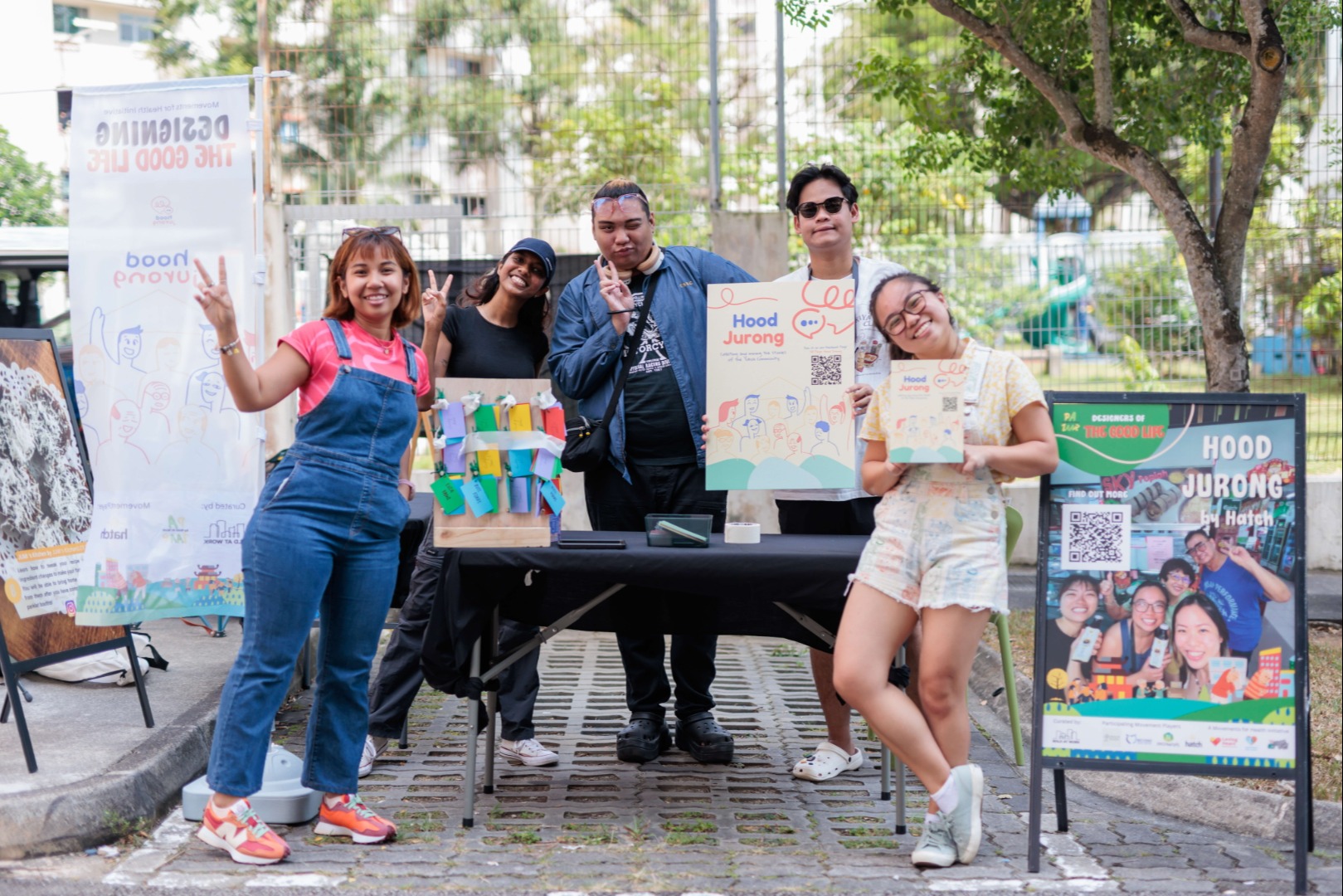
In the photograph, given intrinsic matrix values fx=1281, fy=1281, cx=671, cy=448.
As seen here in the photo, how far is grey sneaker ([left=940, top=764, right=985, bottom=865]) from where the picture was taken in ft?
12.7

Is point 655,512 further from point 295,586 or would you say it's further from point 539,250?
point 295,586

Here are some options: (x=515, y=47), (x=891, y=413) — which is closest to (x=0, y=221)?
(x=515, y=47)

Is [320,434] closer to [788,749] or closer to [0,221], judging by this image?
[788,749]

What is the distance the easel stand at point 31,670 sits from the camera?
14.5ft

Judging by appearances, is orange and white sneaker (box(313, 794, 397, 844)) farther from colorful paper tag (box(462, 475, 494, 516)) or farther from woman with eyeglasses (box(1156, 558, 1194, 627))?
woman with eyeglasses (box(1156, 558, 1194, 627))

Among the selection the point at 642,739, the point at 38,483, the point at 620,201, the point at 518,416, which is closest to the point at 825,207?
the point at 620,201

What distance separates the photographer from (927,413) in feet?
12.3

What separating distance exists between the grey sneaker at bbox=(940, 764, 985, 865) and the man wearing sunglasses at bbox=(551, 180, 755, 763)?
4.54ft

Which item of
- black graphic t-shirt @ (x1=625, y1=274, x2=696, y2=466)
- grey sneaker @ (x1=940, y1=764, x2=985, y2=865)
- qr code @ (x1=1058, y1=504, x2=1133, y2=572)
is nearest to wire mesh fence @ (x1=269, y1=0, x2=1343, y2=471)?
black graphic t-shirt @ (x1=625, y1=274, x2=696, y2=466)

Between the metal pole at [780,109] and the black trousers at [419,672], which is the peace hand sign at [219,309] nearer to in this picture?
the black trousers at [419,672]

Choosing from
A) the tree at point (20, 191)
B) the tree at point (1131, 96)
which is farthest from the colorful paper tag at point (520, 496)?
the tree at point (20, 191)

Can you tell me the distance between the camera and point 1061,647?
3973mm

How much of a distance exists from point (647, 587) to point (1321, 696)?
346cm

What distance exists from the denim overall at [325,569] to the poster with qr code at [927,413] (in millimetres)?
1562
